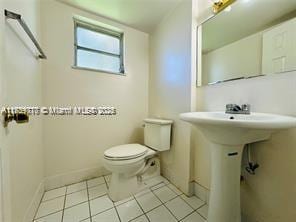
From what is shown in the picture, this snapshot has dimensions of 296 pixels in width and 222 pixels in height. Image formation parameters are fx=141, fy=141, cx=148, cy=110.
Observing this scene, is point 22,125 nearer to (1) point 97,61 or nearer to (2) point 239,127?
(1) point 97,61

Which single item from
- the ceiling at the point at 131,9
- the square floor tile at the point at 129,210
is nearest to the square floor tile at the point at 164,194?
the square floor tile at the point at 129,210

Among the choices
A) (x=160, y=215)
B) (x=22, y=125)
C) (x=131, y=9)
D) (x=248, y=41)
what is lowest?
(x=160, y=215)

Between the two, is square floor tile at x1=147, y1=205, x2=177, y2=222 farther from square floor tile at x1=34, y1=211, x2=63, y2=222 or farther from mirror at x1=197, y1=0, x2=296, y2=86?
mirror at x1=197, y1=0, x2=296, y2=86

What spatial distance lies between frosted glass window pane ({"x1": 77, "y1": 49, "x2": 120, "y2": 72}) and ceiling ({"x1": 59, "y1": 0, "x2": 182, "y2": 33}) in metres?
0.44

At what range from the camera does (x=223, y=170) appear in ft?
2.72

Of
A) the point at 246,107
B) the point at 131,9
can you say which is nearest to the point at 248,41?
the point at 246,107

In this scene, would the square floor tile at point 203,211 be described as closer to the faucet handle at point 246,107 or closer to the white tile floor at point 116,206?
the white tile floor at point 116,206

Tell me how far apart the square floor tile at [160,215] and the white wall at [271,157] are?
538mm

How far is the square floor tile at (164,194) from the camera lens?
4.28ft

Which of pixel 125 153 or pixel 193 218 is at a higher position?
pixel 125 153

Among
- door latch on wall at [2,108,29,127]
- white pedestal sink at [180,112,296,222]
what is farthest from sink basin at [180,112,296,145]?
door latch on wall at [2,108,29,127]

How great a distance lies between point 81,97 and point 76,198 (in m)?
0.98

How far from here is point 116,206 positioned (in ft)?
3.92

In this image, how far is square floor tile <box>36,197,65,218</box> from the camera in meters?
1.11
